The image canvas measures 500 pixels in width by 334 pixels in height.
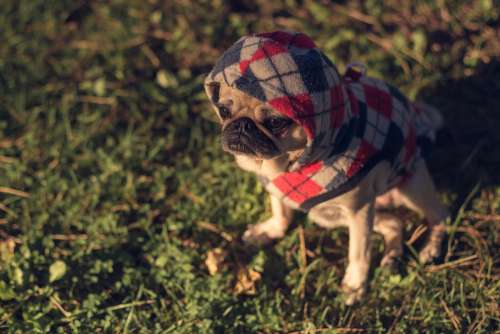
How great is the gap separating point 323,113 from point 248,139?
312 mm

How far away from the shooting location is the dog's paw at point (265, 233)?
127 inches

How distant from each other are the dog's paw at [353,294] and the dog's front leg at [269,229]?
50 cm

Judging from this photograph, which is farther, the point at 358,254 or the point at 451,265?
the point at 451,265

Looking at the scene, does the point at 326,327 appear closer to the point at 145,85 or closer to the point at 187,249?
the point at 187,249

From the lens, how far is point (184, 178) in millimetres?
3502

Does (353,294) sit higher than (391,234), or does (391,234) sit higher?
(391,234)

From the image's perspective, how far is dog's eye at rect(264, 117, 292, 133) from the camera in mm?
2199

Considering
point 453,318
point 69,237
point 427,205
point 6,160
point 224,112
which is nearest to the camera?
point 224,112

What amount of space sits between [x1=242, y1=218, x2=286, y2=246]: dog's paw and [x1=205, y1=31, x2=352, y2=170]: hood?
3.62ft

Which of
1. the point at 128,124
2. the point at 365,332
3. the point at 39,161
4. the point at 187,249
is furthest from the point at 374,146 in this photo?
the point at 39,161

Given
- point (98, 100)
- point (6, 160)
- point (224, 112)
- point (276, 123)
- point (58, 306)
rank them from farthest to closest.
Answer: point (98, 100), point (6, 160), point (58, 306), point (224, 112), point (276, 123)

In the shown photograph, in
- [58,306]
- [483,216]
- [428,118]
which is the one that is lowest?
[58,306]

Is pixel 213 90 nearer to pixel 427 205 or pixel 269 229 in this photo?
pixel 269 229

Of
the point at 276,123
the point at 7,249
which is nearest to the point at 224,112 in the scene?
the point at 276,123
